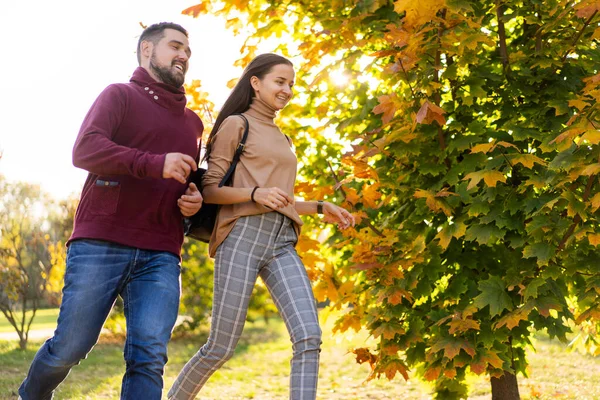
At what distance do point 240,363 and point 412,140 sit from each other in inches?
241

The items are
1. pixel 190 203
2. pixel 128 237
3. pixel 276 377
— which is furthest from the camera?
pixel 276 377

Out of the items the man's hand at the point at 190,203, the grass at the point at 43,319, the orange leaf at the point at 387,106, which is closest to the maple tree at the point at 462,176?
the orange leaf at the point at 387,106

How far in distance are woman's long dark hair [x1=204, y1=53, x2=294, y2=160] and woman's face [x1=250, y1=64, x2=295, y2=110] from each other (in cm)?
2

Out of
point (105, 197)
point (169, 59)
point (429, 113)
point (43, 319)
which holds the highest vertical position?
point (43, 319)

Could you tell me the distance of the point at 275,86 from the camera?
3.58 meters

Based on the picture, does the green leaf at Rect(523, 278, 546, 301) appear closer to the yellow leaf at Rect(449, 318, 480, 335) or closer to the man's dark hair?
the yellow leaf at Rect(449, 318, 480, 335)

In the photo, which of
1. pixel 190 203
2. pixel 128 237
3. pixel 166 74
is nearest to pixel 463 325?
pixel 190 203

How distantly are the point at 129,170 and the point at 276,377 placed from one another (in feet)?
20.2

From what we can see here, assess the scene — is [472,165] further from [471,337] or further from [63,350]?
[63,350]

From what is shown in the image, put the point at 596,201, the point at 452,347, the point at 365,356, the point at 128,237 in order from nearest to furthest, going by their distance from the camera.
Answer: the point at 128,237 → the point at 596,201 → the point at 452,347 → the point at 365,356

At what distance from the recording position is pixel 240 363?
9.89m

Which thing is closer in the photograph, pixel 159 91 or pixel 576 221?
pixel 159 91

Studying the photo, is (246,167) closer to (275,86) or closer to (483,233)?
(275,86)

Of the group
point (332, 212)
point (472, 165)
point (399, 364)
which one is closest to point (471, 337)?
point (399, 364)
